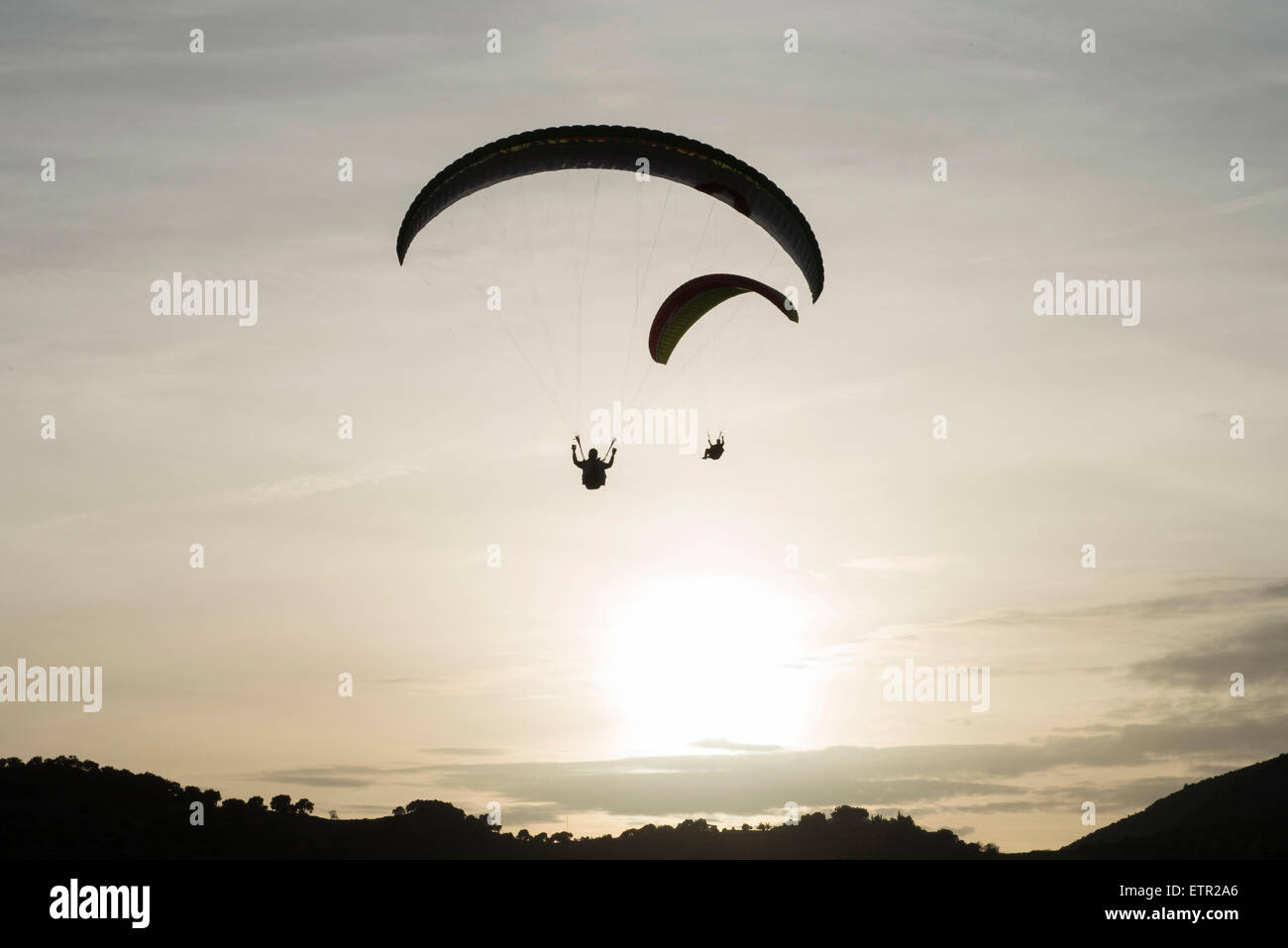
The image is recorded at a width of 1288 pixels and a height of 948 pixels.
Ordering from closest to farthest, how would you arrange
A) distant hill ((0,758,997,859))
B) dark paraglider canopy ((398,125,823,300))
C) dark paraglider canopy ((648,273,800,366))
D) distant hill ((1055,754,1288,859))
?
dark paraglider canopy ((398,125,823,300)), dark paraglider canopy ((648,273,800,366)), distant hill ((0,758,997,859)), distant hill ((1055,754,1288,859))

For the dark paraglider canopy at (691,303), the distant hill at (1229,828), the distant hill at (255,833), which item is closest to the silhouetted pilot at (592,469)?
the dark paraglider canopy at (691,303)

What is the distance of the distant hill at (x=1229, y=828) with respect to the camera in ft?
425

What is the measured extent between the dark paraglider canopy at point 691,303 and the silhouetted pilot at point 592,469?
19.7 ft

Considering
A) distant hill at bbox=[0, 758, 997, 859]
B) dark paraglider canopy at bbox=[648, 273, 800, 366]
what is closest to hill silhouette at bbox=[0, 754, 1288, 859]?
distant hill at bbox=[0, 758, 997, 859]

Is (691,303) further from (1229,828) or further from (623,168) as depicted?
(1229,828)

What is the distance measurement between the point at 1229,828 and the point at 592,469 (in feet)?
423

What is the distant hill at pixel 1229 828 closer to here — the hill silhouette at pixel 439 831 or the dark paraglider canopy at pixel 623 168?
the hill silhouette at pixel 439 831

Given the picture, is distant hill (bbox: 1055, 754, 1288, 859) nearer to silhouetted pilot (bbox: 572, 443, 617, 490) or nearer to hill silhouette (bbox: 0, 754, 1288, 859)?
hill silhouette (bbox: 0, 754, 1288, 859)

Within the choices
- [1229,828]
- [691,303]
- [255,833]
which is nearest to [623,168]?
[691,303]

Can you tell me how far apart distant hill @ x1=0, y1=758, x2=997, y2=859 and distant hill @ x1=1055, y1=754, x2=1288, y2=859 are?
3104 cm

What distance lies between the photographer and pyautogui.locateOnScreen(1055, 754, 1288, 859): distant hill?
129625 millimetres
